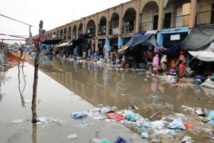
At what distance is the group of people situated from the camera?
1681 centimetres

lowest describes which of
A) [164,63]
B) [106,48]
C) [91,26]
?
[164,63]

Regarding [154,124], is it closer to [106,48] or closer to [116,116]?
[116,116]

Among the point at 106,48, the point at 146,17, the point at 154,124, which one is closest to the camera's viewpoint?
the point at 154,124

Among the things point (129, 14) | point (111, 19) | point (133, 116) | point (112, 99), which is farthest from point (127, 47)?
point (133, 116)

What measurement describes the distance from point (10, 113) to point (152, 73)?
13.5 meters

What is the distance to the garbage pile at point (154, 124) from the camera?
6.02 metres

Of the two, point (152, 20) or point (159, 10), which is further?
point (152, 20)

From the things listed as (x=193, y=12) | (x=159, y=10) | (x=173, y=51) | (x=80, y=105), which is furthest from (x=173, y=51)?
(x=80, y=105)

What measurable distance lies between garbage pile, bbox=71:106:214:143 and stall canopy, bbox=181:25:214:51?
8.66 metres

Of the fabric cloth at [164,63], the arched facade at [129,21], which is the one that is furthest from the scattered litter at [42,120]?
the arched facade at [129,21]

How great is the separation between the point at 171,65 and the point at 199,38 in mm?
2910

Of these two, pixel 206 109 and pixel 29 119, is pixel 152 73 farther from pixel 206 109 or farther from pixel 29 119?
pixel 29 119

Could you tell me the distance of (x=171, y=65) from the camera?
734 inches

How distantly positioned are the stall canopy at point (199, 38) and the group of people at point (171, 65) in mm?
947
